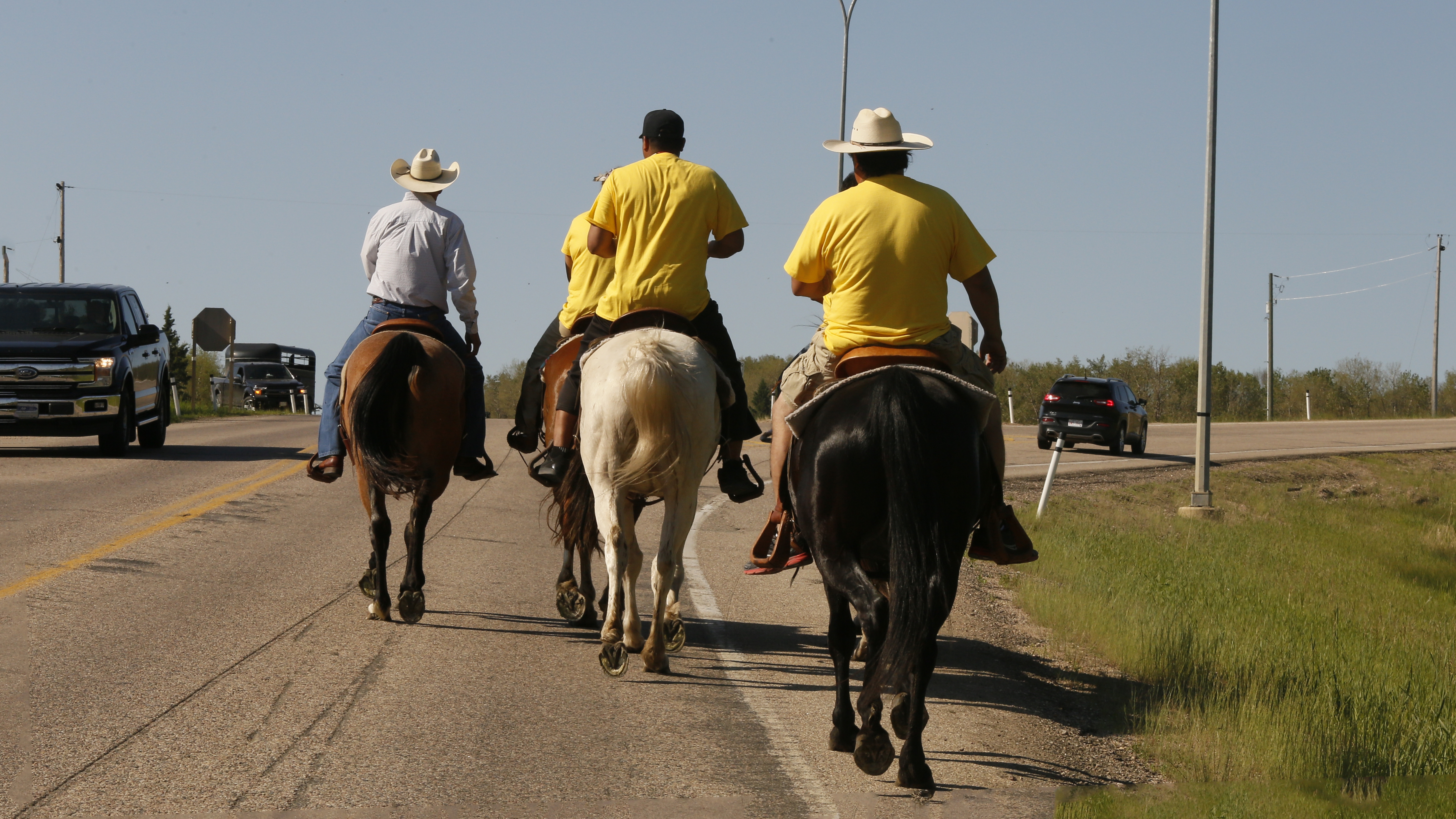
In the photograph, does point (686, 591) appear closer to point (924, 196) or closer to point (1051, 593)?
point (1051, 593)

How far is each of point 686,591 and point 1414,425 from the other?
50.6 metres

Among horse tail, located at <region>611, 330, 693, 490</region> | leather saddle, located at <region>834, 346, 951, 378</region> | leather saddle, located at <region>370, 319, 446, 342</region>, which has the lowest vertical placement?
horse tail, located at <region>611, 330, 693, 490</region>

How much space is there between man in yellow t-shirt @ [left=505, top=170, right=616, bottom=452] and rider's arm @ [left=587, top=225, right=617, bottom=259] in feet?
Answer: 2.02

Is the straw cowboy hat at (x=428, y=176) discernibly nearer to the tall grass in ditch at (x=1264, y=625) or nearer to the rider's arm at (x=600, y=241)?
the rider's arm at (x=600, y=241)

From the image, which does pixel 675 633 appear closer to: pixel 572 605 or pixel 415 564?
pixel 572 605

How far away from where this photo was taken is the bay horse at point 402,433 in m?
7.69

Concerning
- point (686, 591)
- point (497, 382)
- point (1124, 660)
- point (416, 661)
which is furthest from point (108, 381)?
point (497, 382)

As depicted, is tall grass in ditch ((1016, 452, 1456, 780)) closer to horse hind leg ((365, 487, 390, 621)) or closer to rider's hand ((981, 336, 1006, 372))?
rider's hand ((981, 336, 1006, 372))

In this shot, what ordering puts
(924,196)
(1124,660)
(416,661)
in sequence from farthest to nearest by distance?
(1124,660) → (416,661) → (924,196)

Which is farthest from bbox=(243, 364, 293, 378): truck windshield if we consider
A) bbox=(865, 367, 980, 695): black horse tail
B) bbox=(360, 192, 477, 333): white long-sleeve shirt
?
bbox=(865, 367, 980, 695): black horse tail

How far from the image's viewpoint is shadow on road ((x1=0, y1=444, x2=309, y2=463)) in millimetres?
18484

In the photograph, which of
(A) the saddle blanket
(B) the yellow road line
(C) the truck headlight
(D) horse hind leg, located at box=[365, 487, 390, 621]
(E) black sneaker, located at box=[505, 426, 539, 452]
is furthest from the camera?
(C) the truck headlight

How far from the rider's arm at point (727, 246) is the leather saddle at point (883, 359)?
197 centimetres

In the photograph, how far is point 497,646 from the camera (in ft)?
23.8
